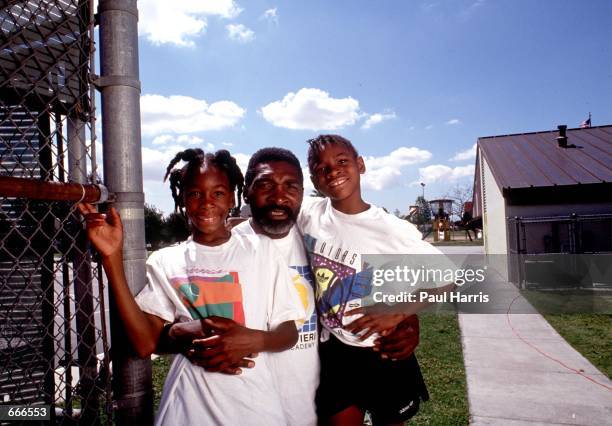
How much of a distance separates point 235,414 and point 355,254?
871 mm

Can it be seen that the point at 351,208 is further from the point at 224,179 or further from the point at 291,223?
the point at 224,179

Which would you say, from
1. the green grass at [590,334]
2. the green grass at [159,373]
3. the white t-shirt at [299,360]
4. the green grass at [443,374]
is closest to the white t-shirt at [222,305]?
the white t-shirt at [299,360]

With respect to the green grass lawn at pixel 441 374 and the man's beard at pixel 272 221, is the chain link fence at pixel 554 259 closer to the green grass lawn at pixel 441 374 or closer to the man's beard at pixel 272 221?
the green grass lawn at pixel 441 374

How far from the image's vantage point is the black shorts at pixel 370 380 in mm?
1957

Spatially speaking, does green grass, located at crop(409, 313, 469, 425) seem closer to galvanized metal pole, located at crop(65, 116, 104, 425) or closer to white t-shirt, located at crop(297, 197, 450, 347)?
white t-shirt, located at crop(297, 197, 450, 347)

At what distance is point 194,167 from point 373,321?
101 cm

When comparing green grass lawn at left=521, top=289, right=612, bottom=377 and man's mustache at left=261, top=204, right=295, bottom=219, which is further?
green grass lawn at left=521, top=289, right=612, bottom=377

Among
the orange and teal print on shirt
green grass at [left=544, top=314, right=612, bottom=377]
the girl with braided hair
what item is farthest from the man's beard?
green grass at [left=544, top=314, right=612, bottom=377]

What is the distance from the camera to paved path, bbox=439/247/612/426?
3.50 metres

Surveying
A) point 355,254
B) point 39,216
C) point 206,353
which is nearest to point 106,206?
point 206,353

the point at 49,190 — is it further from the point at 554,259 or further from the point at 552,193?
the point at 552,193

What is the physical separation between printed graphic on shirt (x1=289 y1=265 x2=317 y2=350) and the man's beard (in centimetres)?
17

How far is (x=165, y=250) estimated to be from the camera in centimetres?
164

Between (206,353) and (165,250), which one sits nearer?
(206,353)
